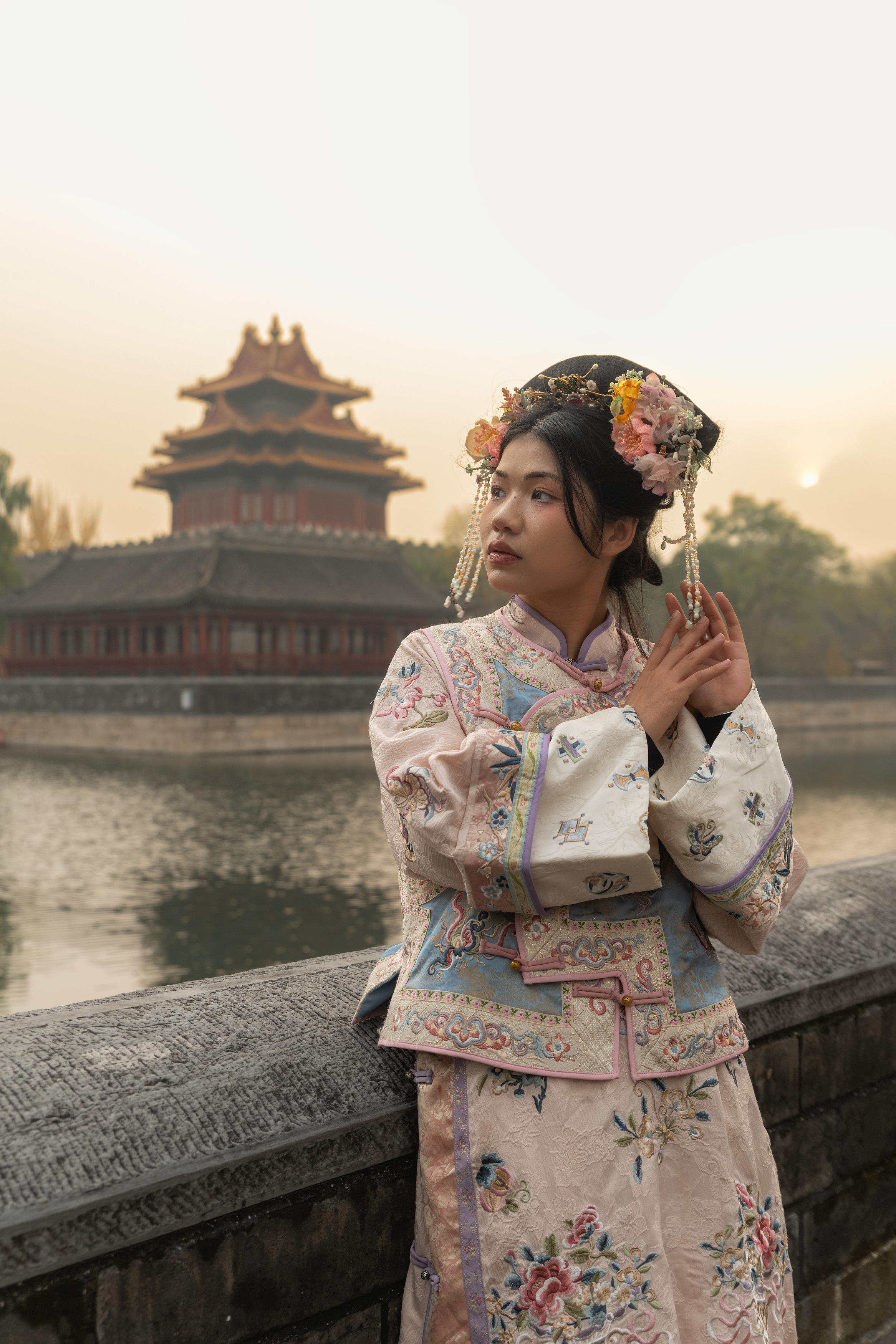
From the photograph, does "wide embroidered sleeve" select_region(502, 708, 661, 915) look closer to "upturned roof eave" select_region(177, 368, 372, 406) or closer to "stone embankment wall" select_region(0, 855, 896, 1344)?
"stone embankment wall" select_region(0, 855, 896, 1344)

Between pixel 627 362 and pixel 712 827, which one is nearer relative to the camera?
pixel 712 827

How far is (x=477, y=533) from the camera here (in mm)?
1594

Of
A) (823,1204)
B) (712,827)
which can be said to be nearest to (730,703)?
(712,827)

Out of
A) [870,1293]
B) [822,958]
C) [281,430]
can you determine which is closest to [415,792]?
[822,958]

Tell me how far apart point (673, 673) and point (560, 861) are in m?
0.30

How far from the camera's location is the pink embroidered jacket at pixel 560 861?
50.4 inches

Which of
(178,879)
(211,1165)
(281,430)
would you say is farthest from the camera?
(281,430)

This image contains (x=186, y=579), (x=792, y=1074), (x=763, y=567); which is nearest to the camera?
(x=792, y=1074)

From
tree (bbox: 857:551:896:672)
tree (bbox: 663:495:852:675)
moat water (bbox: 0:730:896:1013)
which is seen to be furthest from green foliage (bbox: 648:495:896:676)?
moat water (bbox: 0:730:896:1013)

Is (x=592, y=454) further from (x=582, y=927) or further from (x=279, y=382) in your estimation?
(x=279, y=382)

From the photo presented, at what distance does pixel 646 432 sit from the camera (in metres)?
1.44

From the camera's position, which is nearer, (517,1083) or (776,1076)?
(517,1083)

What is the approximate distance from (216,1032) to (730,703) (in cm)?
78

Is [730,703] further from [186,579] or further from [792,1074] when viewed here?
[186,579]
